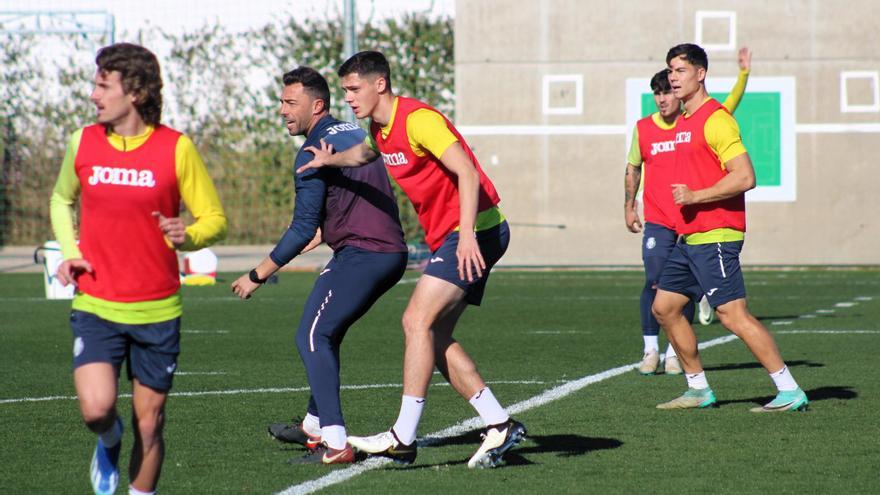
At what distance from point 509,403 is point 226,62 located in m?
22.1

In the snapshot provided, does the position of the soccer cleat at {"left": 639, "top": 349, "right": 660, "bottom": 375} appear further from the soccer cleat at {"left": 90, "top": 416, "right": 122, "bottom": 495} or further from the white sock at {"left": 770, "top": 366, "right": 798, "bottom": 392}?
the soccer cleat at {"left": 90, "top": 416, "right": 122, "bottom": 495}

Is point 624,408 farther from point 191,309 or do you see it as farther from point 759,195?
point 759,195

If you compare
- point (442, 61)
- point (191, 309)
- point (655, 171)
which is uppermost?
point (442, 61)

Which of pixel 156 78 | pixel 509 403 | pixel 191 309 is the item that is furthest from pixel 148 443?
pixel 191 309

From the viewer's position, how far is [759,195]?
27.4 metres

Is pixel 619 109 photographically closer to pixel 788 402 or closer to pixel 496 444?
pixel 788 402

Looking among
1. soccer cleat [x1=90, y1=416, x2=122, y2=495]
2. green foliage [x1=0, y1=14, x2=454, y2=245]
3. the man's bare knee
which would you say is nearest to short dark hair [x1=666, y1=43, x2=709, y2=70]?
soccer cleat [x1=90, y1=416, x2=122, y2=495]

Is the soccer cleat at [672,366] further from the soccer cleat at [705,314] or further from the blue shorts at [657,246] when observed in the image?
the soccer cleat at [705,314]

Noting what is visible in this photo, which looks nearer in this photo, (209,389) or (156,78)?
(156,78)

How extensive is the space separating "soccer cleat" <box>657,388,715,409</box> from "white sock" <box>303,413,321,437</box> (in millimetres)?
2409

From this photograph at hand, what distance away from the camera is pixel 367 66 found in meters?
7.07

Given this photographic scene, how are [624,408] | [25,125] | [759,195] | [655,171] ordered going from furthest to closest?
1. [25,125]
2. [759,195]
3. [655,171]
4. [624,408]

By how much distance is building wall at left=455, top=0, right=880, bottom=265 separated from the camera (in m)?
27.4

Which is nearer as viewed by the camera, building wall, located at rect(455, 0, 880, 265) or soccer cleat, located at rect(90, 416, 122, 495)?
soccer cleat, located at rect(90, 416, 122, 495)
